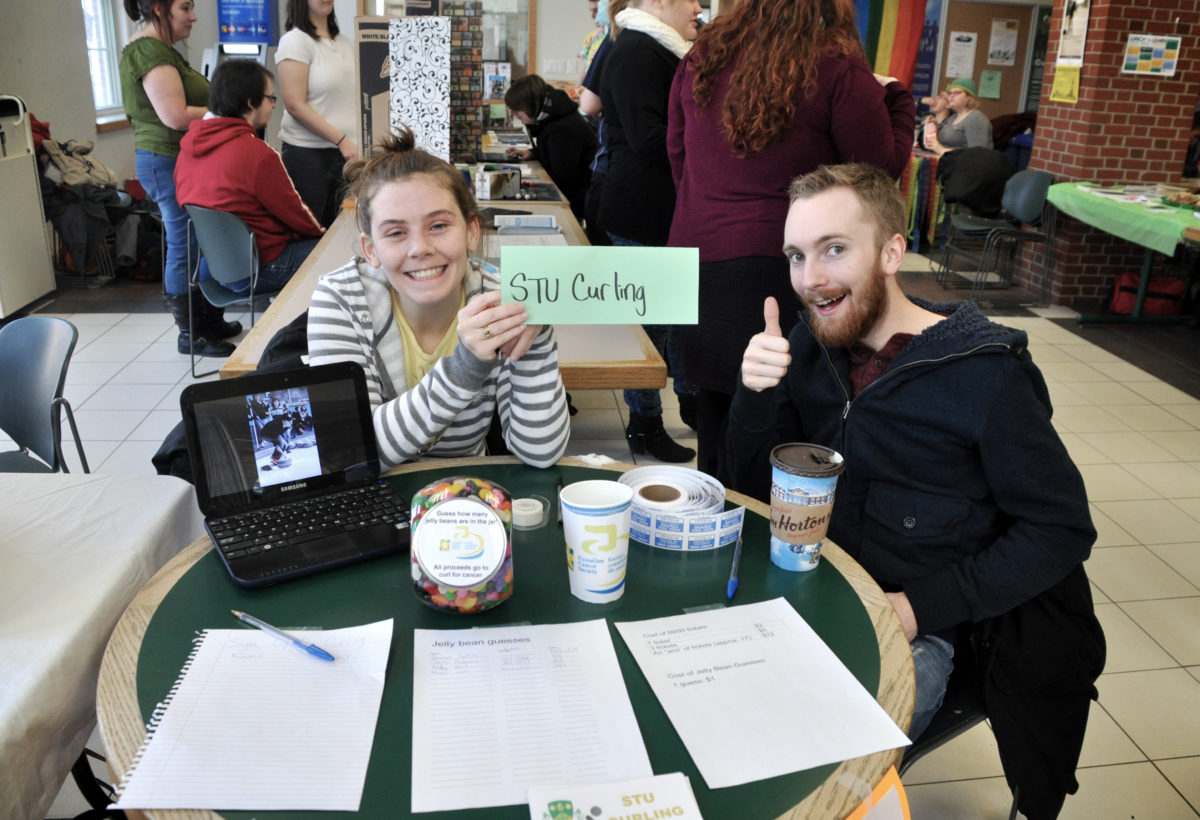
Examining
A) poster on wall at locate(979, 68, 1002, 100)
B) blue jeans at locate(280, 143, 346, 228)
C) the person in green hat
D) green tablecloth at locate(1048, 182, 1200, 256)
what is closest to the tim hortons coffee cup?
blue jeans at locate(280, 143, 346, 228)

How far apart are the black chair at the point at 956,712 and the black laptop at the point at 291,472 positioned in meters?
0.76

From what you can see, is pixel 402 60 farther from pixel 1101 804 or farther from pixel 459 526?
pixel 1101 804

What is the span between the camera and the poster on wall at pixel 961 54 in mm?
8875

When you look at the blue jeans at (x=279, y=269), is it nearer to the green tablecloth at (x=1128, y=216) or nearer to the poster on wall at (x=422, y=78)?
the poster on wall at (x=422, y=78)

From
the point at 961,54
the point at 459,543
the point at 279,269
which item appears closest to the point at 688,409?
the point at 279,269

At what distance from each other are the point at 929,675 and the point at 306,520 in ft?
2.86

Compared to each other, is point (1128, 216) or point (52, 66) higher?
→ point (52, 66)

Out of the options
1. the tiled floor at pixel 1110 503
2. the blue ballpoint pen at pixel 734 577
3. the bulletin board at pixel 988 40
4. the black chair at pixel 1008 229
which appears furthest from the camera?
the bulletin board at pixel 988 40

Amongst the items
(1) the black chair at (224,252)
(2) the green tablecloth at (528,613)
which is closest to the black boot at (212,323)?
(1) the black chair at (224,252)

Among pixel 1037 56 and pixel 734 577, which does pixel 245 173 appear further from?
pixel 1037 56

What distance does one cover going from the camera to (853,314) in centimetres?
133

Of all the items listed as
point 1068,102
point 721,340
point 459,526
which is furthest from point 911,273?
point 459,526

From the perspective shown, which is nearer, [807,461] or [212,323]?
[807,461]

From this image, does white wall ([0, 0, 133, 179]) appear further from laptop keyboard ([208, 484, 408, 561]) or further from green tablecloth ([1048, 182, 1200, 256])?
green tablecloth ([1048, 182, 1200, 256])
